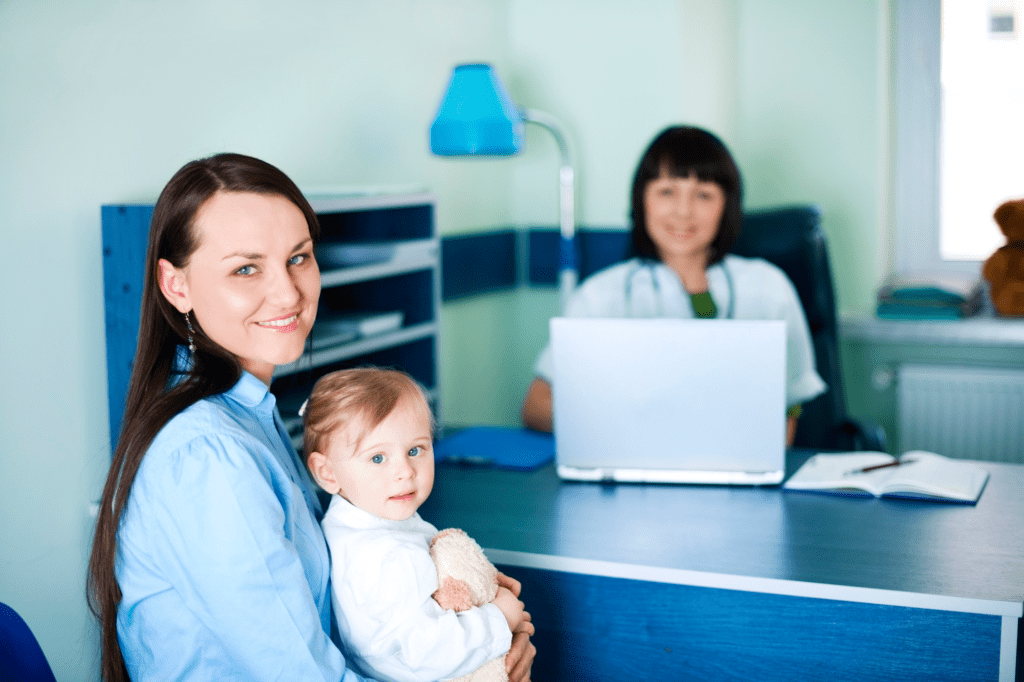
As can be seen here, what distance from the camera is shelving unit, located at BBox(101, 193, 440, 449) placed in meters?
1.68

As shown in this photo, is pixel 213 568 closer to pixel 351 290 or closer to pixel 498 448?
pixel 498 448

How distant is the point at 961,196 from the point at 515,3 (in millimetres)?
1675

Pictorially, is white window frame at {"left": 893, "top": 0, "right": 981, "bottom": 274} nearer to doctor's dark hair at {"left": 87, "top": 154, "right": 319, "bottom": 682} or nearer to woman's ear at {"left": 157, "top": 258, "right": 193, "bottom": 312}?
doctor's dark hair at {"left": 87, "top": 154, "right": 319, "bottom": 682}

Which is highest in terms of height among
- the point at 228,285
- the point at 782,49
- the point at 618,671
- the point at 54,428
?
the point at 782,49

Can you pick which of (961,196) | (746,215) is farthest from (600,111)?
(961,196)

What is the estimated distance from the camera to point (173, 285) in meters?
1.28

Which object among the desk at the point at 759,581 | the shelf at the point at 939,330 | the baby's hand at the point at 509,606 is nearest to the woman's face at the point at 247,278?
the baby's hand at the point at 509,606

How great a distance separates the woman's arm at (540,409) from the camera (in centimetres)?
→ 236

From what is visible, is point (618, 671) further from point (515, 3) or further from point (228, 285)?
point (515, 3)

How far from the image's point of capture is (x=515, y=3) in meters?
3.24

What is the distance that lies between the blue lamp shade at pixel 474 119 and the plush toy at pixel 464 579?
1.21m

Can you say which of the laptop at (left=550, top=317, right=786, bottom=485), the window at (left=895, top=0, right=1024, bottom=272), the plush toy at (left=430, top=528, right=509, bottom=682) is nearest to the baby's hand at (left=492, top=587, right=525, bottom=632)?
the plush toy at (left=430, top=528, right=509, bottom=682)

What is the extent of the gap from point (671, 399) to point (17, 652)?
3.77 feet

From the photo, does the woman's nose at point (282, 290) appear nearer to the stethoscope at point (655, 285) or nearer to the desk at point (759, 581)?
A: the desk at point (759, 581)
